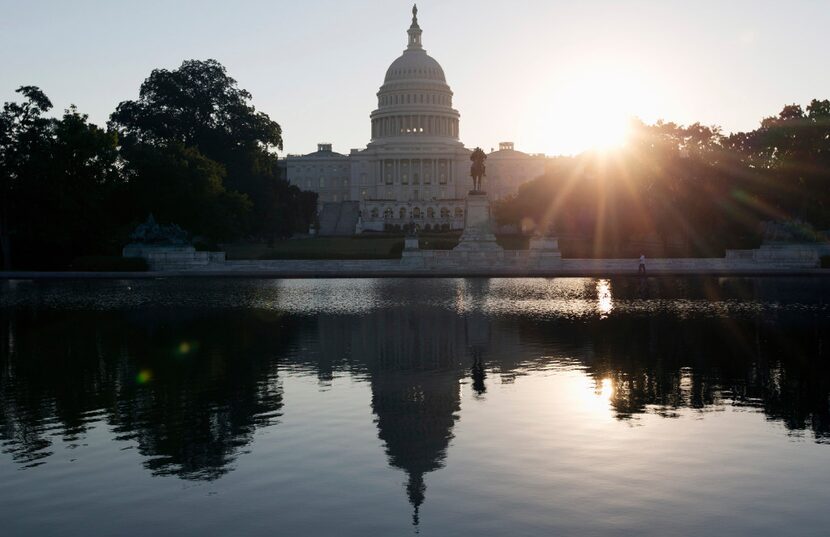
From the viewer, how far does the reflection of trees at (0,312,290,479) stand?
42.9ft

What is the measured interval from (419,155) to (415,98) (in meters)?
10.9

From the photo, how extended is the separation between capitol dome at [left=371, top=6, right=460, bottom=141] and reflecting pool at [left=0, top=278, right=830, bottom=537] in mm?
155967

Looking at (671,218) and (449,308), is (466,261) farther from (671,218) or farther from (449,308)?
(449,308)

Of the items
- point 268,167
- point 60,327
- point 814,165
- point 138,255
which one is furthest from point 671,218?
point 60,327

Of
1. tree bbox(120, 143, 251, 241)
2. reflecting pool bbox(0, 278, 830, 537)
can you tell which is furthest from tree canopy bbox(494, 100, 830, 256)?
reflecting pool bbox(0, 278, 830, 537)

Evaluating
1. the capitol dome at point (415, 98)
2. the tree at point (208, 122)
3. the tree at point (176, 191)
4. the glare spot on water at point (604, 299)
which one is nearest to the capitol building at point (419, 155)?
the capitol dome at point (415, 98)

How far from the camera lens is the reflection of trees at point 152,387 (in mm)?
13070

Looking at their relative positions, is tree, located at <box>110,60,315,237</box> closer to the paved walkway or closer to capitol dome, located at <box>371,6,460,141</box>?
the paved walkway

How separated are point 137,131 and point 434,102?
100342mm

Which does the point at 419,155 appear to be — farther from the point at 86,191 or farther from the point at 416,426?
the point at 416,426

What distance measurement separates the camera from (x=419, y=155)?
184625 millimetres

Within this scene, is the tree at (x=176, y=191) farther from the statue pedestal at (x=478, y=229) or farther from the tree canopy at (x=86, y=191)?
the statue pedestal at (x=478, y=229)

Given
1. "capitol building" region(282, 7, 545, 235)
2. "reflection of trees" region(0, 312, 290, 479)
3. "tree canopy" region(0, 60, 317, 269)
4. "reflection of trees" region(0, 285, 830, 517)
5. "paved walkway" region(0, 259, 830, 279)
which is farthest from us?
"capitol building" region(282, 7, 545, 235)

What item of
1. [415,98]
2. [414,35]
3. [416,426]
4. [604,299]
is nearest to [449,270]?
[604,299]
